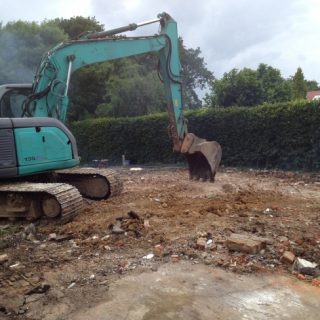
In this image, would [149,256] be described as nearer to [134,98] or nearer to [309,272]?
[309,272]

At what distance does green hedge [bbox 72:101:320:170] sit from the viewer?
13.6 m

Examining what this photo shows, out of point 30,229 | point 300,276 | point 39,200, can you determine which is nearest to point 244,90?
point 39,200

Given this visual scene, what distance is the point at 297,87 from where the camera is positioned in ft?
81.6

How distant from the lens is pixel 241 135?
15.3 metres

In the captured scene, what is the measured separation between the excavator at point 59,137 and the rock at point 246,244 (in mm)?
2618

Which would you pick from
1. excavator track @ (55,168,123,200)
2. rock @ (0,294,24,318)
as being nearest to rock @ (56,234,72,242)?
rock @ (0,294,24,318)

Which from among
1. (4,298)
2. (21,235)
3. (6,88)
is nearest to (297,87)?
(6,88)

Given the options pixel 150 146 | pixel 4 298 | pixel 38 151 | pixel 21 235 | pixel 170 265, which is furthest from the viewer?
pixel 150 146

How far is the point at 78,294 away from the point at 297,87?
2275cm

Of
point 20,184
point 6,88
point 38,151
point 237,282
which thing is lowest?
point 237,282

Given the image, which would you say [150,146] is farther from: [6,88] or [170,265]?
[170,265]

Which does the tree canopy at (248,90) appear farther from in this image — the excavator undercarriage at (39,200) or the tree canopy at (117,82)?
the excavator undercarriage at (39,200)

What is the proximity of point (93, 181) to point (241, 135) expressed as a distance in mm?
7779

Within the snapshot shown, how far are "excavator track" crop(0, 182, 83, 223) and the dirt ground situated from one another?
0.55ft
